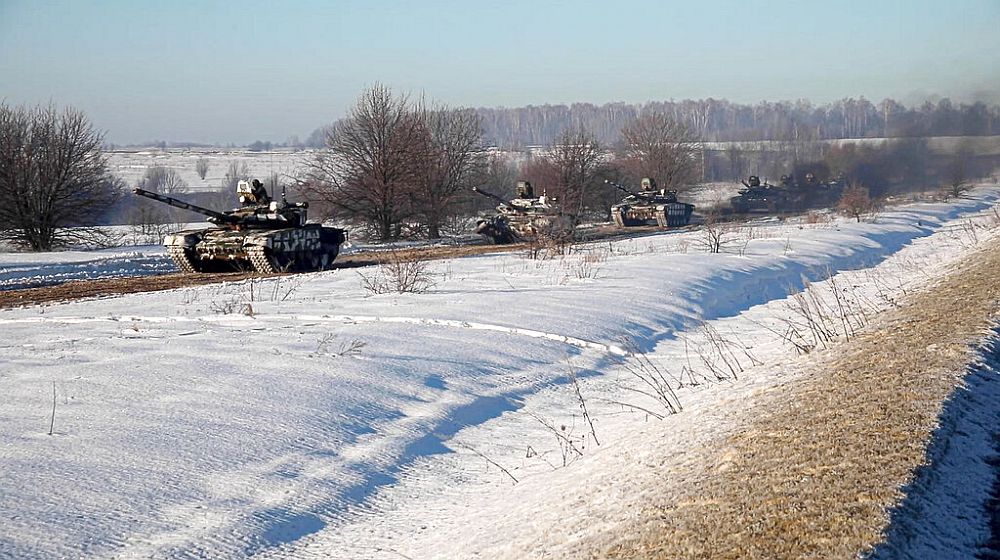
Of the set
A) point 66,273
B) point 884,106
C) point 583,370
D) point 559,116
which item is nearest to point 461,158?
point 66,273

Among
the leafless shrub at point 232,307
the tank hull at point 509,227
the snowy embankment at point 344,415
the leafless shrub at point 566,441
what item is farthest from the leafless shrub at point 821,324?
the tank hull at point 509,227

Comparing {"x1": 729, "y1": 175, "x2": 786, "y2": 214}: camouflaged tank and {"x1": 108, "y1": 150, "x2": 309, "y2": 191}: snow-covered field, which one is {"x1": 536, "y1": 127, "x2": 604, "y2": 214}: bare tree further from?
{"x1": 108, "y1": 150, "x2": 309, "y2": 191}: snow-covered field

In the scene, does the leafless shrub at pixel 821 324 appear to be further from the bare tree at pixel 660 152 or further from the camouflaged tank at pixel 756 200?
the bare tree at pixel 660 152

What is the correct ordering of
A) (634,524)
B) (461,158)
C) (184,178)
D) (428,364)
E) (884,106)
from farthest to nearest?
1. (884,106)
2. (184,178)
3. (461,158)
4. (428,364)
5. (634,524)

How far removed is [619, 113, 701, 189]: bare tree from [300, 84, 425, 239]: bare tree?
2375cm

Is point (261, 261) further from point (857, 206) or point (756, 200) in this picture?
point (756, 200)

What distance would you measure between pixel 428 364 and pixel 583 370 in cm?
170

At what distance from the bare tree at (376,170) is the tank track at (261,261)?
17.2 meters

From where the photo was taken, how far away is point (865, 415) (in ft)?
18.1

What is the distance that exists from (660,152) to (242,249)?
43806mm

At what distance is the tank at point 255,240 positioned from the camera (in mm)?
22016

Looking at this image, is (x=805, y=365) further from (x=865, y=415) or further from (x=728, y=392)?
(x=865, y=415)

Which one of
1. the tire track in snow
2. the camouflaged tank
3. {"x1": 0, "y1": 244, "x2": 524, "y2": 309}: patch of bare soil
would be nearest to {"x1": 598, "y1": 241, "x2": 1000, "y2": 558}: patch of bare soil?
the tire track in snow

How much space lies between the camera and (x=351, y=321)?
36.7ft
